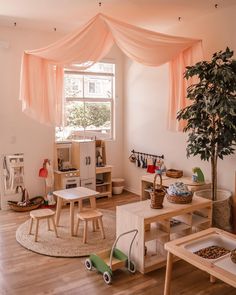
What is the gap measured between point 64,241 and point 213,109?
222 cm

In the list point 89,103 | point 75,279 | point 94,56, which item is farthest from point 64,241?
point 89,103

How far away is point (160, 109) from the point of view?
202 inches

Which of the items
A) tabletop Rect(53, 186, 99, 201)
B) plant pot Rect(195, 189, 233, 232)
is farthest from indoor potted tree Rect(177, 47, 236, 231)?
tabletop Rect(53, 186, 99, 201)

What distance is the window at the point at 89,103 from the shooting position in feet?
18.0

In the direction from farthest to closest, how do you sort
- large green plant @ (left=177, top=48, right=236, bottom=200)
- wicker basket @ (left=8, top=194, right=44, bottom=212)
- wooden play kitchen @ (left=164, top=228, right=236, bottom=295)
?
wicker basket @ (left=8, top=194, right=44, bottom=212), large green plant @ (left=177, top=48, right=236, bottom=200), wooden play kitchen @ (left=164, top=228, right=236, bottom=295)

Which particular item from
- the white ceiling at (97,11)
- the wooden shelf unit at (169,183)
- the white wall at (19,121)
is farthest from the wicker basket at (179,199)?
the white wall at (19,121)

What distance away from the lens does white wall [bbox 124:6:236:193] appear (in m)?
4.04

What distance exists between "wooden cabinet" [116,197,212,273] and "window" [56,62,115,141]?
9.01 feet

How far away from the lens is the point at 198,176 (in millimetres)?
4246

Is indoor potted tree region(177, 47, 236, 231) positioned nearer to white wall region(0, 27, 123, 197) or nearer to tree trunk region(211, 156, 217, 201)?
tree trunk region(211, 156, 217, 201)

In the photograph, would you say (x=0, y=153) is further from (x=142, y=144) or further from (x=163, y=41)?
(x=163, y=41)

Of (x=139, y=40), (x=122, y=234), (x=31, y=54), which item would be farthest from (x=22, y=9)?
(x=122, y=234)

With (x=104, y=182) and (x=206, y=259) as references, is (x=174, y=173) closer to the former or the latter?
(x=104, y=182)

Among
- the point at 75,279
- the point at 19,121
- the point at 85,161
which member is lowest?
the point at 75,279
